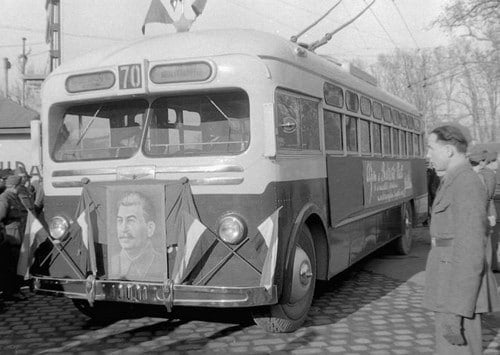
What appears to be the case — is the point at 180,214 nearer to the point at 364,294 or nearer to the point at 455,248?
the point at 455,248

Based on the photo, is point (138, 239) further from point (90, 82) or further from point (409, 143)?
point (409, 143)

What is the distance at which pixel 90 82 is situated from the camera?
565 centimetres

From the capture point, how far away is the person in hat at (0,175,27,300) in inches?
288

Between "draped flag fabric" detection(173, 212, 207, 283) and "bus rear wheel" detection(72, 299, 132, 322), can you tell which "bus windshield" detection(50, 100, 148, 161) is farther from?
"bus rear wheel" detection(72, 299, 132, 322)

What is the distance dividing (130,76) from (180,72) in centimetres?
51

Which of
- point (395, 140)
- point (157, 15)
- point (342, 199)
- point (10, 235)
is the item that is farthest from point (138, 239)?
point (395, 140)

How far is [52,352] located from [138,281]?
0.95 meters

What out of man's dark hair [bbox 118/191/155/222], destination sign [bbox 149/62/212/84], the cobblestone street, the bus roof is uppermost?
the bus roof

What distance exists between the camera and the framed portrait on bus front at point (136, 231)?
5.21 m

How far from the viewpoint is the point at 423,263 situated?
991 centimetres

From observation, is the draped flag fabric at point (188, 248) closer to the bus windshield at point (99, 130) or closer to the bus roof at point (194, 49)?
the bus windshield at point (99, 130)

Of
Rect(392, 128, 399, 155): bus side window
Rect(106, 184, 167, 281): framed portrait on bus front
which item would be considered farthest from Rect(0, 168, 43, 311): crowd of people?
Rect(392, 128, 399, 155): bus side window

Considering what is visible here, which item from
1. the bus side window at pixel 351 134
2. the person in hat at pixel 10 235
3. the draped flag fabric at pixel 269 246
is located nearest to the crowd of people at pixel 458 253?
the draped flag fabric at pixel 269 246

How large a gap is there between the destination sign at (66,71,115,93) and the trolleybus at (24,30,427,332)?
1 centimetres
